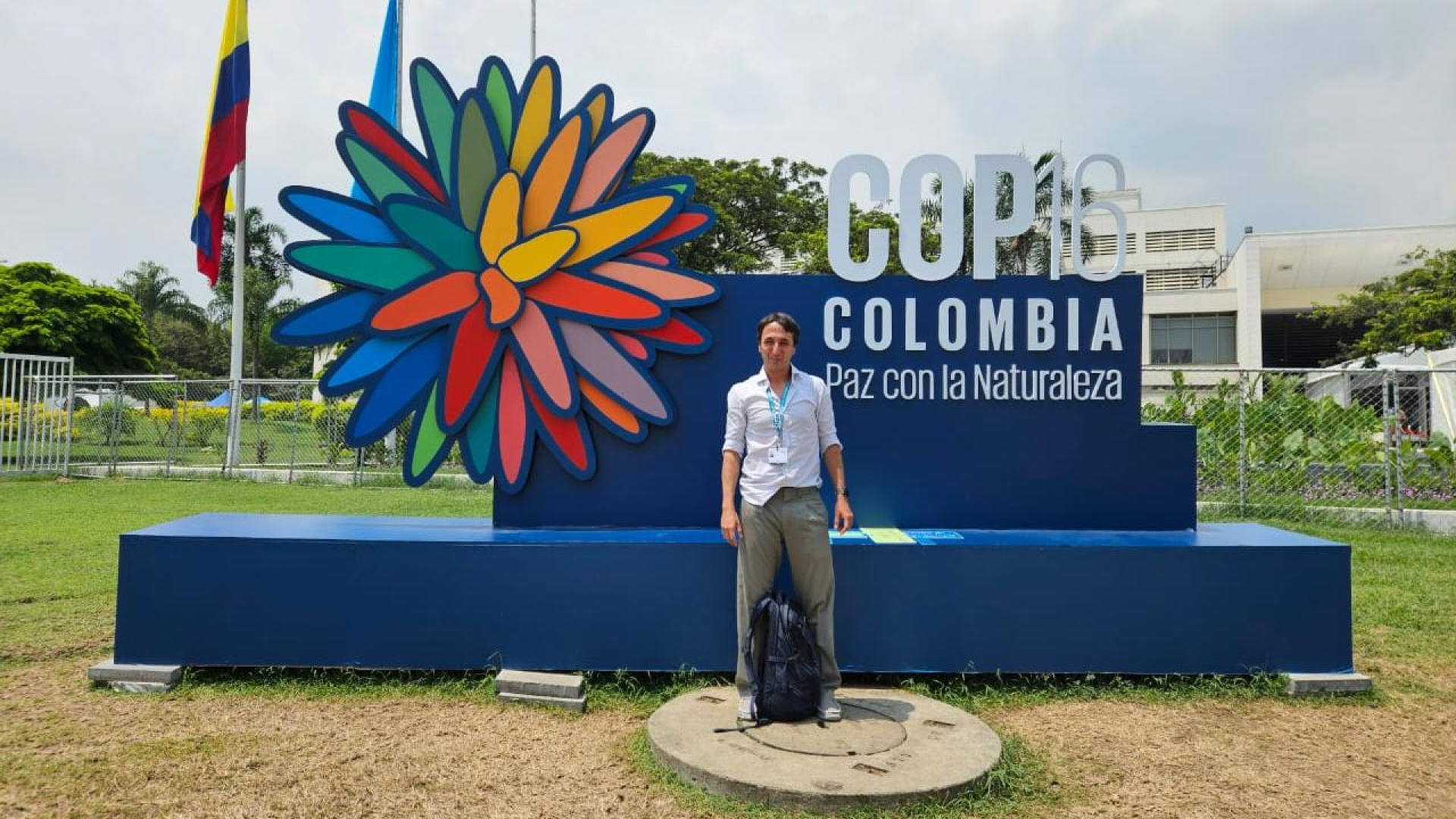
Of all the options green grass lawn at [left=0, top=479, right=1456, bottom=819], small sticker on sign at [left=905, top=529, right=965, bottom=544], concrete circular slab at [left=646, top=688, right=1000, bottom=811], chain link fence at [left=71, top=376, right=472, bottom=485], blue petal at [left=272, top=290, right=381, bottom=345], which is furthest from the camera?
chain link fence at [left=71, top=376, right=472, bottom=485]

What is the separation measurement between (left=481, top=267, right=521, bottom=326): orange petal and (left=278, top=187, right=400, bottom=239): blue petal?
1.77 feet

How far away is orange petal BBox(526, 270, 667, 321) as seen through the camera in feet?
15.3

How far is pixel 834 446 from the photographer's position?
12.9 ft

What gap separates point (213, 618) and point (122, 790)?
130 cm

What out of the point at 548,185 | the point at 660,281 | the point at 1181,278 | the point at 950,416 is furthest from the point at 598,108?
the point at 1181,278

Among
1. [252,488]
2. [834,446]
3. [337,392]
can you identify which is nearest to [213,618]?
[337,392]

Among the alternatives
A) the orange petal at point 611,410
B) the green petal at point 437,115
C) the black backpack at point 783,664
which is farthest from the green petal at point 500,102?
the black backpack at point 783,664

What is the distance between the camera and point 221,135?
14.2 meters

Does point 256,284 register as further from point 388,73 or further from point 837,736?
point 837,736

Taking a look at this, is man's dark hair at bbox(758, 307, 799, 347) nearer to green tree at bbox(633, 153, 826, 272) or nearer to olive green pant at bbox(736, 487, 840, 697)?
olive green pant at bbox(736, 487, 840, 697)

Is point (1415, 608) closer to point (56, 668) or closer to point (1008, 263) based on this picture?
point (56, 668)

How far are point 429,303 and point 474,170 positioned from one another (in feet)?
2.45

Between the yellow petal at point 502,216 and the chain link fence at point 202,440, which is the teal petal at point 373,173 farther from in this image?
the chain link fence at point 202,440

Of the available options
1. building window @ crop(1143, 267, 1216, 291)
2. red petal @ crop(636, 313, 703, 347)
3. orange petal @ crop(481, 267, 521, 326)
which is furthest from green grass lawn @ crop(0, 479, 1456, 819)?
building window @ crop(1143, 267, 1216, 291)
